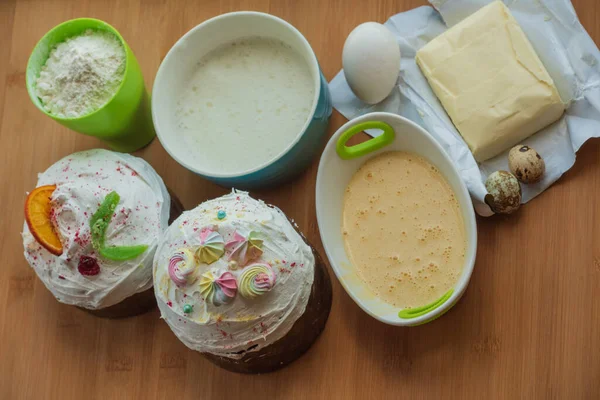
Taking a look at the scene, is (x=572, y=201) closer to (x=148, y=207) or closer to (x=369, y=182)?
(x=369, y=182)

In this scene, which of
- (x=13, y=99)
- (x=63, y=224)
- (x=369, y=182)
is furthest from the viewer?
(x=13, y=99)

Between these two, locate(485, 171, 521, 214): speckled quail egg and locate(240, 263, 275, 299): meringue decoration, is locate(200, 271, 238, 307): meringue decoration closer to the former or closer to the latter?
locate(240, 263, 275, 299): meringue decoration

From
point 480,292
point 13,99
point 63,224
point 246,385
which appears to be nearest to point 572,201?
point 480,292

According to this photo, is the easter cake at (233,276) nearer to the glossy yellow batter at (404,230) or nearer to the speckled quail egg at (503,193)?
the glossy yellow batter at (404,230)

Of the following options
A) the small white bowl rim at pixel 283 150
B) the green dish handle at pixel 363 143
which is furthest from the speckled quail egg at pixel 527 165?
the small white bowl rim at pixel 283 150

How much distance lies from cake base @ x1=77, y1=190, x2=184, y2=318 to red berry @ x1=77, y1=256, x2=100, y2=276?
95mm

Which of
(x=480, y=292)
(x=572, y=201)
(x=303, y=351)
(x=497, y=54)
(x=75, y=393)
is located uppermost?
(x=497, y=54)

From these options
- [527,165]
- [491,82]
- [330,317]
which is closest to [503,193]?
[527,165]

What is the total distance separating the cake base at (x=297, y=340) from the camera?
865 millimetres

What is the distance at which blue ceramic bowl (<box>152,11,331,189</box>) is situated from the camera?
88 cm

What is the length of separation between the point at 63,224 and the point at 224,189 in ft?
0.80

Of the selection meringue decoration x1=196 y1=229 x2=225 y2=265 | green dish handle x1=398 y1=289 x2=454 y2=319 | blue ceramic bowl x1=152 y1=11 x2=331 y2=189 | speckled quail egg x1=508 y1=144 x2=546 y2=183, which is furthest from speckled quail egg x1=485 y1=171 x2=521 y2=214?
meringue decoration x1=196 y1=229 x2=225 y2=265

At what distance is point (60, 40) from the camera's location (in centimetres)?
93

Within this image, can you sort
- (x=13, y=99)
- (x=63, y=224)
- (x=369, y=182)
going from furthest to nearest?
(x=13, y=99) < (x=369, y=182) < (x=63, y=224)
